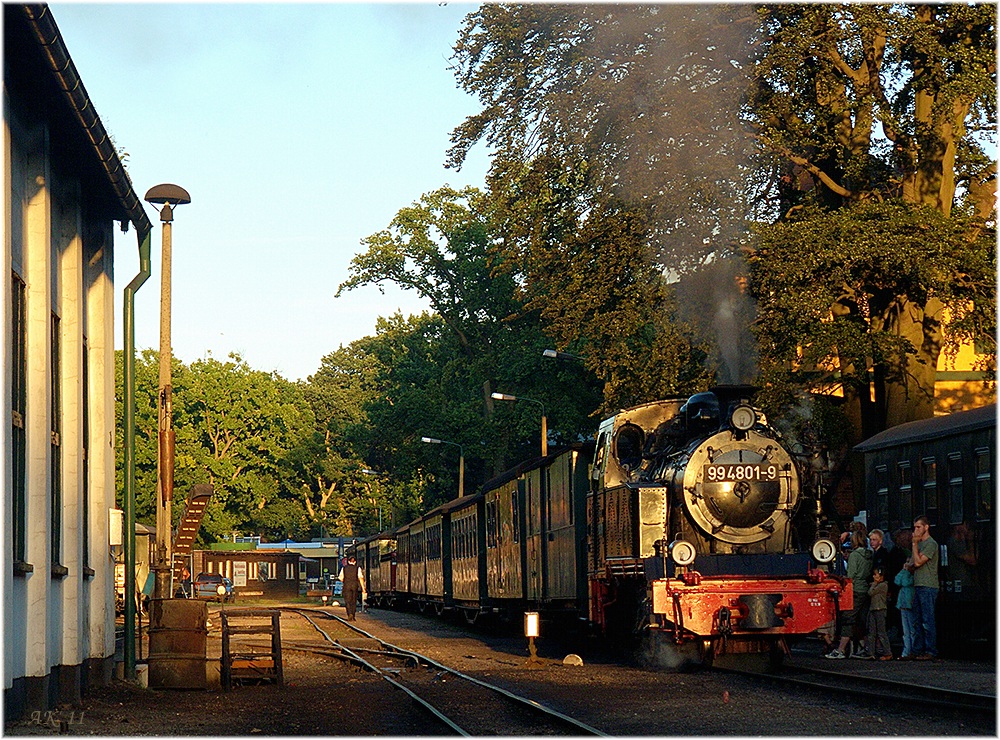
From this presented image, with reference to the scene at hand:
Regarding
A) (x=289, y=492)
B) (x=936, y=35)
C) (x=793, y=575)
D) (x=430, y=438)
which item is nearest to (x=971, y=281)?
(x=936, y=35)

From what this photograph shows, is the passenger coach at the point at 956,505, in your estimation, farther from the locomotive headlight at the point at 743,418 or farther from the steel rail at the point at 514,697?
the steel rail at the point at 514,697

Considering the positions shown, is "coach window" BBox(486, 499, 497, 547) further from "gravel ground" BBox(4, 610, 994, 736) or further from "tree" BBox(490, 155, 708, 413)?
"gravel ground" BBox(4, 610, 994, 736)

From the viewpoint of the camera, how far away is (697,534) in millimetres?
16203

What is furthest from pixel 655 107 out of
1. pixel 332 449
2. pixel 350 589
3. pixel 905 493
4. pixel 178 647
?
pixel 332 449

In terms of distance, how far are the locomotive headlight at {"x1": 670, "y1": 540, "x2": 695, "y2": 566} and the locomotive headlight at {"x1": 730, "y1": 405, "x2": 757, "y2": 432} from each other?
1.48 metres

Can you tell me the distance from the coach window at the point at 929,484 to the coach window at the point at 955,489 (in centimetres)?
48

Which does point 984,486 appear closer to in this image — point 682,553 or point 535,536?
point 682,553

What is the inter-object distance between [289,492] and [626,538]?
214 feet

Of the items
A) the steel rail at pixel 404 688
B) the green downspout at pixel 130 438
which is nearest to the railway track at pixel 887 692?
the steel rail at pixel 404 688

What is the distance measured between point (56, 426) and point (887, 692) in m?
8.53

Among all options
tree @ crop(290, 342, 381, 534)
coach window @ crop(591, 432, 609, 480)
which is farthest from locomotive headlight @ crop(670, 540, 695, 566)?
tree @ crop(290, 342, 381, 534)

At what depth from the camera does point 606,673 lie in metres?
16.4

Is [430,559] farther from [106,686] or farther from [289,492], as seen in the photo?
[289,492]

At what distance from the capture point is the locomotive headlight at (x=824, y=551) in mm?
15797
